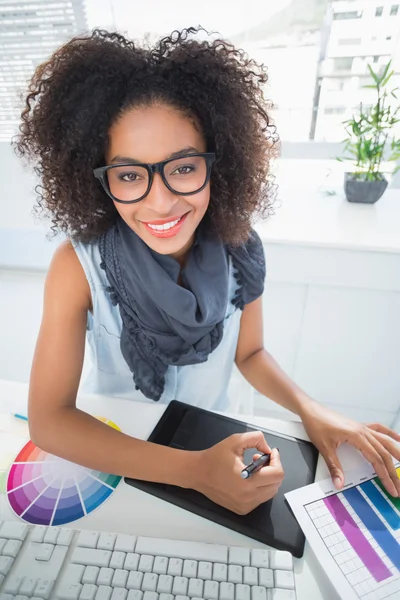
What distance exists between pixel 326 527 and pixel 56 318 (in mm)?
624

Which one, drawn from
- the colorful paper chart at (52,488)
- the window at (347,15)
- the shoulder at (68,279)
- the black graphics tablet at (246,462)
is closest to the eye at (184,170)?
the shoulder at (68,279)

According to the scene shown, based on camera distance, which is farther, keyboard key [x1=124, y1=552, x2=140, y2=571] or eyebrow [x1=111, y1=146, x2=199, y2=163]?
eyebrow [x1=111, y1=146, x2=199, y2=163]

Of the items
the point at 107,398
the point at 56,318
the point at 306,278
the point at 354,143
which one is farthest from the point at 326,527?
the point at 354,143

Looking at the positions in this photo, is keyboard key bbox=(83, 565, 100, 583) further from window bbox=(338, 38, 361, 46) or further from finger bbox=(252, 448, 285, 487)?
window bbox=(338, 38, 361, 46)

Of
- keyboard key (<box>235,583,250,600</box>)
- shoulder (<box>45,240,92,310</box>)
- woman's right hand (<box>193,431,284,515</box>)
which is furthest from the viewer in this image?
shoulder (<box>45,240,92,310</box>)

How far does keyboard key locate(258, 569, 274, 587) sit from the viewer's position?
→ 0.45 m

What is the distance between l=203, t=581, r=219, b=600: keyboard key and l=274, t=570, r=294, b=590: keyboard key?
0.08m

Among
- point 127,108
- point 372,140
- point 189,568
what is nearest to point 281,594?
point 189,568

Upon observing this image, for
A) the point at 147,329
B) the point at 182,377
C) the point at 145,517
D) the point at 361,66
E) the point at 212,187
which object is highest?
the point at 361,66

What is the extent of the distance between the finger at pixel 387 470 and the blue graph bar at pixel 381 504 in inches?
0.8

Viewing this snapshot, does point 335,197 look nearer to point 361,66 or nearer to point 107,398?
point 361,66

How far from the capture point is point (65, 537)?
499 mm

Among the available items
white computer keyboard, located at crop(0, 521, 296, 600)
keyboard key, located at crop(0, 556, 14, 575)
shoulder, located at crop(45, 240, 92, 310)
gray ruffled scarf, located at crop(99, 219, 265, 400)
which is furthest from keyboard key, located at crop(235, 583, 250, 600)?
shoulder, located at crop(45, 240, 92, 310)

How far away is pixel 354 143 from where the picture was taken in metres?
1.44
